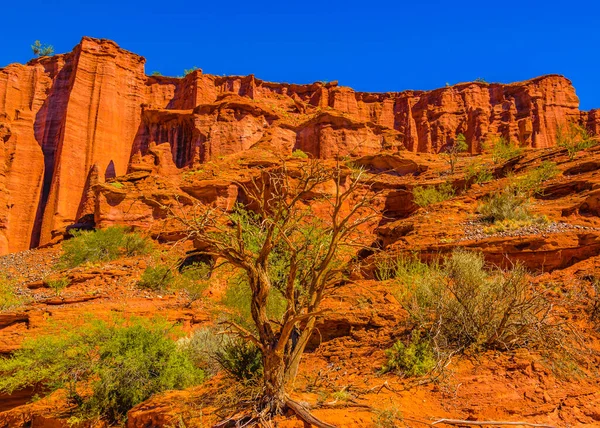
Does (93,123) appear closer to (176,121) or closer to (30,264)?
(176,121)

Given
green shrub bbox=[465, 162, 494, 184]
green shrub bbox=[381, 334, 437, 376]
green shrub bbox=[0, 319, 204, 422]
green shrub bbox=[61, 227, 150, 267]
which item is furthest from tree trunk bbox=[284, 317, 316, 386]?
green shrub bbox=[61, 227, 150, 267]

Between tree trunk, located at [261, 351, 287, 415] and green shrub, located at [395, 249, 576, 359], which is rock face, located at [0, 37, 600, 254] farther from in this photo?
tree trunk, located at [261, 351, 287, 415]

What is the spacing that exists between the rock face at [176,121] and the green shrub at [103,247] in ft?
13.3

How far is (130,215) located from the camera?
2939 cm

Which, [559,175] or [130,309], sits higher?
[559,175]

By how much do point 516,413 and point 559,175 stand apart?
14.2 m

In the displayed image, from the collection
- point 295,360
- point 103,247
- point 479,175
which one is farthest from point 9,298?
point 479,175

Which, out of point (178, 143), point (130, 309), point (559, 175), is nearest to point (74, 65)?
point (178, 143)

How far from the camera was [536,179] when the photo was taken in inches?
659

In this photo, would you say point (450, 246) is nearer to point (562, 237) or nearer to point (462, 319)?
point (562, 237)

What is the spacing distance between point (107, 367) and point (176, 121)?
39.5 m

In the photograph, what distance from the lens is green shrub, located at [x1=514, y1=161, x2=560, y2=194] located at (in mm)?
15850

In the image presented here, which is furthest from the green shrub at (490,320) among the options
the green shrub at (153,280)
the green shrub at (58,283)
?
the green shrub at (58,283)

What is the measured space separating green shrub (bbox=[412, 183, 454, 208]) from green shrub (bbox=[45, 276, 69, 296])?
52.6 ft
